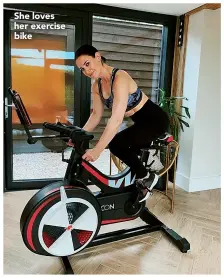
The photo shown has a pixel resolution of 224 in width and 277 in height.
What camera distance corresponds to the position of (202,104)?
10.6ft

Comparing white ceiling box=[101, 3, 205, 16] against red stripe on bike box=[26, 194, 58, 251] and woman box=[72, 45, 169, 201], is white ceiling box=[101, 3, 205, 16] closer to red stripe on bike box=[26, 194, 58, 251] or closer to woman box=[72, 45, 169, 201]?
woman box=[72, 45, 169, 201]

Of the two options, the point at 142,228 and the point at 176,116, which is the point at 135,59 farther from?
the point at 142,228

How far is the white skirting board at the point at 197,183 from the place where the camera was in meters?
3.37

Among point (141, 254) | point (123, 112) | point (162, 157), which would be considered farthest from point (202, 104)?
point (141, 254)

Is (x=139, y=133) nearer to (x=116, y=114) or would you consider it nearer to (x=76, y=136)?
(x=116, y=114)

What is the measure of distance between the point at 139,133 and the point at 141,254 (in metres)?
0.95

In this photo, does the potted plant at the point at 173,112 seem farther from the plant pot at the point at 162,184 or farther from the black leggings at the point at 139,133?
the black leggings at the point at 139,133

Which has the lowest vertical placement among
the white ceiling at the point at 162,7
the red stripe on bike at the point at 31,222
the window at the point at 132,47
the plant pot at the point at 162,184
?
the plant pot at the point at 162,184

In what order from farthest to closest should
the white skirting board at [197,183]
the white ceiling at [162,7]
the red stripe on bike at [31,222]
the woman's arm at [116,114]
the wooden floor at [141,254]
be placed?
the white skirting board at [197,183] < the white ceiling at [162,7] < the wooden floor at [141,254] < the woman's arm at [116,114] < the red stripe on bike at [31,222]

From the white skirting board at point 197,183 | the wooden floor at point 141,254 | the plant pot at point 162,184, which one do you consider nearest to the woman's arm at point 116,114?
the wooden floor at point 141,254

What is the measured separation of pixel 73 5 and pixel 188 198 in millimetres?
2607

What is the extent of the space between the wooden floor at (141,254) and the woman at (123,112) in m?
0.45

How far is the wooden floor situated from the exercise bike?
10 cm

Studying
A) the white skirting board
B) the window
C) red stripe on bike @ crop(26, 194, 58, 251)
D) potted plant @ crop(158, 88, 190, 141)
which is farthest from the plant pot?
red stripe on bike @ crop(26, 194, 58, 251)
